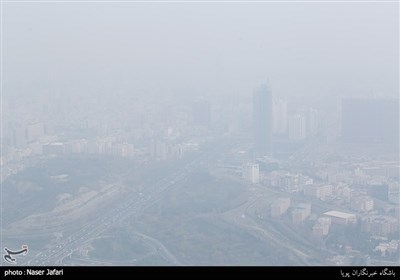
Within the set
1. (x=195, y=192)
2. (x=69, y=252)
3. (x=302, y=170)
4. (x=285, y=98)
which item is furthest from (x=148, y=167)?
(x=285, y=98)

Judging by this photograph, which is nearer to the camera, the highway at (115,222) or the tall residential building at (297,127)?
the highway at (115,222)

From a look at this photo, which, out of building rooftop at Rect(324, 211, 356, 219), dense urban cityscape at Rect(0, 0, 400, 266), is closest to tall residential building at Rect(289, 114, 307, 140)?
dense urban cityscape at Rect(0, 0, 400, 266)

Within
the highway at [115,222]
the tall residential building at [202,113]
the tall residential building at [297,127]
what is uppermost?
the tall residential building at [202,113]
